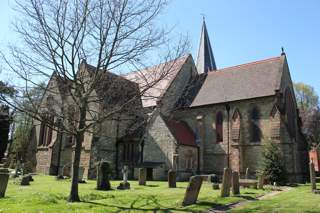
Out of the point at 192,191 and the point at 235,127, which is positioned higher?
the point at 235,127

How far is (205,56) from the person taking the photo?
155 feet

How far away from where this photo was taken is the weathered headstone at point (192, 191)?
1133 centimetres

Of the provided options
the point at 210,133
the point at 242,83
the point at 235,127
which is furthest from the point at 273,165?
the point at 242,83

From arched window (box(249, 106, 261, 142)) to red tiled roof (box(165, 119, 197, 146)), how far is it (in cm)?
559

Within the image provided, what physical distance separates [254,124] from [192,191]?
56.4 ft

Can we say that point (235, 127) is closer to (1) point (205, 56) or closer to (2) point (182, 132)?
(2) point (182, 132)

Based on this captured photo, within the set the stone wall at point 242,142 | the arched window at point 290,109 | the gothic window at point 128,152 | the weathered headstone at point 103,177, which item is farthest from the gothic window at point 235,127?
Result: the weathered headstone at point 103,177

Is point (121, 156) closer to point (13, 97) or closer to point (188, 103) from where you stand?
point (188, 103)

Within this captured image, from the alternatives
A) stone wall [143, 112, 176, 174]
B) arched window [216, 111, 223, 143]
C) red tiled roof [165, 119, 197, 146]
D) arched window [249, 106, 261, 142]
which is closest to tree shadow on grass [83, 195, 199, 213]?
stone wall [143, 112, 176, 174]

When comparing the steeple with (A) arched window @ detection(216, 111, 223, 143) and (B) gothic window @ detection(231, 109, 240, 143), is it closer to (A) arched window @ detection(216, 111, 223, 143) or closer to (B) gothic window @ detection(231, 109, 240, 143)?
(A) arched window @ detection(216, 111, 223, 143)

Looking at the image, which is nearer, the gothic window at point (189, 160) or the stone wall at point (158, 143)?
the stone wall at point (158, 143)

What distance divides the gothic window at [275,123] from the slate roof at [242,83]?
1653 mm

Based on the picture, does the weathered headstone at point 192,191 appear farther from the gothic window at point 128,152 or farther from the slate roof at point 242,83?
the gothic window at point 128,152

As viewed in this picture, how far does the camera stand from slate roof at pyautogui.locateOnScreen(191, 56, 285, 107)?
2725cm
